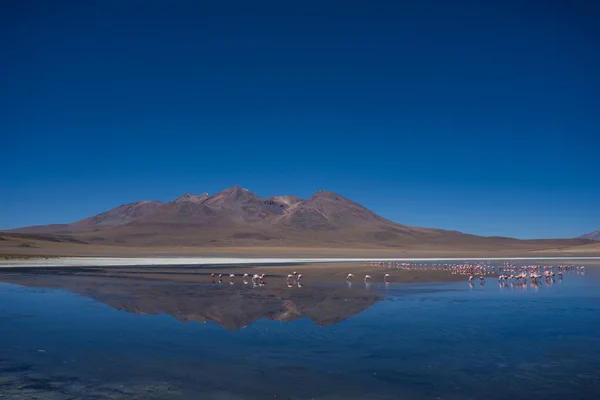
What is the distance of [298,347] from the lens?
10648 mm

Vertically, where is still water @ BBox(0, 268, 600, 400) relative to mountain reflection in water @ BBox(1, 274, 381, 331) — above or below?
below

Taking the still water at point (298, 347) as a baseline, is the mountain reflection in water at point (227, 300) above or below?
above

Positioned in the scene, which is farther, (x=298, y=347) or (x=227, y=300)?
(x=227, y=300)

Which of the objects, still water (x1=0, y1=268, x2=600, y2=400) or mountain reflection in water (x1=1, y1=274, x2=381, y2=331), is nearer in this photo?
still water (x1=0, y1=268, x2=600, y2=400)

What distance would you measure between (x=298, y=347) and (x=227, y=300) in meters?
8.11

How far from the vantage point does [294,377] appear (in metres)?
8.43

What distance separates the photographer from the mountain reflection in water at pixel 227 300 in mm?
14664

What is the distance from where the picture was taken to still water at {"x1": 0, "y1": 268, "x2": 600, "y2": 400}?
789cm

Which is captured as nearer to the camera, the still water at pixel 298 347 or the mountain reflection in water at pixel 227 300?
the still water at pixel 298 347

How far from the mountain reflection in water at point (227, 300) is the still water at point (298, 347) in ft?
0.26

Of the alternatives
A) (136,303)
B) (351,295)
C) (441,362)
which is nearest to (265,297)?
(351,295)

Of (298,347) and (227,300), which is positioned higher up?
(227,300)

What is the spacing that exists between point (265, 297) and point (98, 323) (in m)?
7.20

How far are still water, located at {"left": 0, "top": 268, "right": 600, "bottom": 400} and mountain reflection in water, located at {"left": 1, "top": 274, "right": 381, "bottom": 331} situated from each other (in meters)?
0.08
